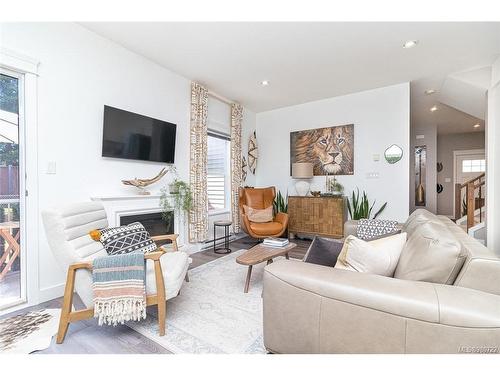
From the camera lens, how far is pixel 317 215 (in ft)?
13.9

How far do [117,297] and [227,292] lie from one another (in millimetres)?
1033

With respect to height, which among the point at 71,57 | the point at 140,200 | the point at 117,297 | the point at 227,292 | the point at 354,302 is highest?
the point at 71,57

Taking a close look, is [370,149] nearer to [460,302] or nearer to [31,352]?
[460,302]

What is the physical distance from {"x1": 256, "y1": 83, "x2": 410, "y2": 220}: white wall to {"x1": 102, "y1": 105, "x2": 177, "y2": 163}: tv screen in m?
2.60

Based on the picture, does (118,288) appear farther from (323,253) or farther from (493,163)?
(493,163)

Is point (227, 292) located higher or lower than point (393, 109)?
lower

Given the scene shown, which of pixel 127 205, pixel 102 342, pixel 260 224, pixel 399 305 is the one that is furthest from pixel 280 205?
pixel 399 305

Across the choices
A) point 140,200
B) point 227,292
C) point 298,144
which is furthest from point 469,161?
point 140,200

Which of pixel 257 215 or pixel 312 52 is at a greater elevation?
pixel 312 52

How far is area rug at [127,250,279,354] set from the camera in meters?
1.55

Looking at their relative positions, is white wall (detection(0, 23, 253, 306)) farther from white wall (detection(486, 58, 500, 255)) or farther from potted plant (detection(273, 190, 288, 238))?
white wall (detection(486, 58, 500, 255))

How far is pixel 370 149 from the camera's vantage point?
4145 millimetres

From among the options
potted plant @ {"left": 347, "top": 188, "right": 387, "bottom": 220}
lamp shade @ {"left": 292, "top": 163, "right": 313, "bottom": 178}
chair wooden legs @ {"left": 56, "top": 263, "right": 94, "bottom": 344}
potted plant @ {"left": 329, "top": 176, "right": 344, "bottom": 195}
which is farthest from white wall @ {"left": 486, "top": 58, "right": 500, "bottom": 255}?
chair wooden legs @ {"left": 56, "top": 263, "right": 94, "bottom": 344}

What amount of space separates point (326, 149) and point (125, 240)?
3.76 m
